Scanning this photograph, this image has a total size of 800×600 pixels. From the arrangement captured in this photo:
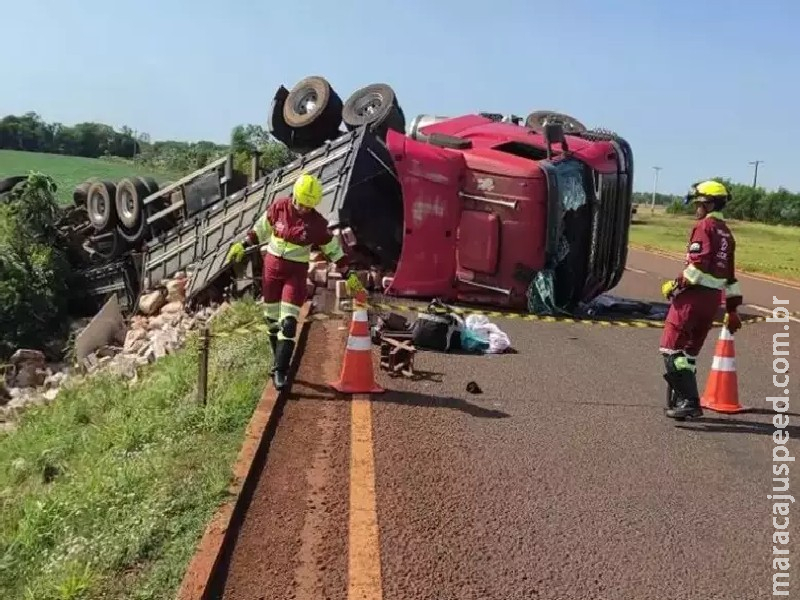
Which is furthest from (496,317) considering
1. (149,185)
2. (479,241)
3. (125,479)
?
(149,185)

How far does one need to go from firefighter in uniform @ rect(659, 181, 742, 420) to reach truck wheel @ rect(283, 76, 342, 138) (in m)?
8.68

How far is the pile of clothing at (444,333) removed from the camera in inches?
332

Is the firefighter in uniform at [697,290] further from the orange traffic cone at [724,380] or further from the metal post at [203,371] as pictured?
the metal post at [203,371]

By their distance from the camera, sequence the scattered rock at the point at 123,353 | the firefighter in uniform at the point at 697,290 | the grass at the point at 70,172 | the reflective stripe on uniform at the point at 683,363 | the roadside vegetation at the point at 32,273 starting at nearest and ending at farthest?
the firefighter in uniform at the point at 697,290 < the reflective stripe on uniform at the point at 683,363 < the scattered rock at the point at 123,353 < the roadside vegetation at the point at 32,273 < the grass at the point at 70,172

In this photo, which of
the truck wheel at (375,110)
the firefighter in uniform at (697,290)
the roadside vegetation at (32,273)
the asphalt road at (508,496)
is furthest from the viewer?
the roadside vegetation at (32,273)

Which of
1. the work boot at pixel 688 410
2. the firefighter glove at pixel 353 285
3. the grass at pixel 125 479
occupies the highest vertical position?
the firefighter glove at pixel 353 285

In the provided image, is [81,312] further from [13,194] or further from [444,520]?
[444,520]

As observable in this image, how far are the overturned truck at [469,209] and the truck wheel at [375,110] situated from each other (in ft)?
0.23

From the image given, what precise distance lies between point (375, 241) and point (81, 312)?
7087mm

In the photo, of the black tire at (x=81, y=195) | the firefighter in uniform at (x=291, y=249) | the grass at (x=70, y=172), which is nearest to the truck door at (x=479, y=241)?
the firefighter in uniform at (x=291, y=249)

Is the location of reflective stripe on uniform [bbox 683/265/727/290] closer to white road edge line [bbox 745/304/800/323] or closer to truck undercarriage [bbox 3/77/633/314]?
truck undercarriage [bbox 3/77/633/314]

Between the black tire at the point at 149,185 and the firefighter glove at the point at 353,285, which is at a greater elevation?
the black tire at the point at 149,185

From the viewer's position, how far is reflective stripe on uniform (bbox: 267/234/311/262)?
6.75 metres

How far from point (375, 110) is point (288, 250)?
715 cm
